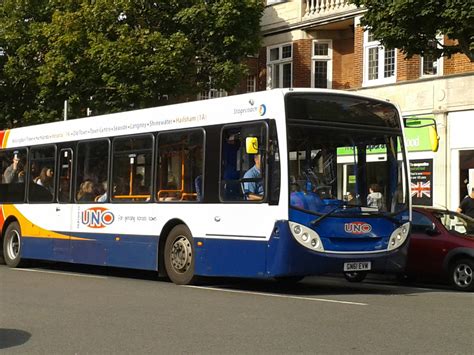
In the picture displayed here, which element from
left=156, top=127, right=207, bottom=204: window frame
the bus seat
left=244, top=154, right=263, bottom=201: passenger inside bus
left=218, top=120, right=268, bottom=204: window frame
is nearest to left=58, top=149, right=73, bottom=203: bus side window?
left=156, top=127, right=207, bottom=204: window frame

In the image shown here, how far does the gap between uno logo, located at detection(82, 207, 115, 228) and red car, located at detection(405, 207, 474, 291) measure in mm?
5620

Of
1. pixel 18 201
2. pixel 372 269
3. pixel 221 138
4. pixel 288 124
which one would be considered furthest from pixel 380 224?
pixel 18 201

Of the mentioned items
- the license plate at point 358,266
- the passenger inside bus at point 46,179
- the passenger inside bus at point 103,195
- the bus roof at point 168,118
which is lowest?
the license plate at point 358,266

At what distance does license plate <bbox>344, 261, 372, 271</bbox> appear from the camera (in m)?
10.6

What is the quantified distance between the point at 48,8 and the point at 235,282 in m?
14.4

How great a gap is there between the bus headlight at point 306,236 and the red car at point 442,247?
3535 mm

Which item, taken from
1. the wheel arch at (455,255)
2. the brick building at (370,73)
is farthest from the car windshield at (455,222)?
the brick building at (370,73)

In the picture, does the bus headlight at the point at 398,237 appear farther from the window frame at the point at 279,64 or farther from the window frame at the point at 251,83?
the window frame at the point at 251,83

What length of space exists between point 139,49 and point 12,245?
6686 millimetres

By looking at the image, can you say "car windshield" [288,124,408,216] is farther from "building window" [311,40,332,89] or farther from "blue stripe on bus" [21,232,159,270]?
"building window" [311,40,332,89]

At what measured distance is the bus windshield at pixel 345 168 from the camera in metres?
10.4

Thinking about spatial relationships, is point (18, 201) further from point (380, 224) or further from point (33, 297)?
point (380, 224)

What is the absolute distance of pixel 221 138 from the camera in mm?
11375

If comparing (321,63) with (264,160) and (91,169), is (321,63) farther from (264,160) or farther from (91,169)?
(264,160)
